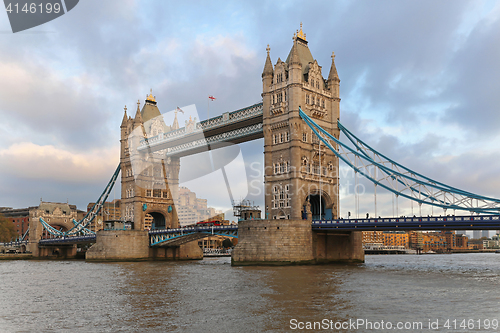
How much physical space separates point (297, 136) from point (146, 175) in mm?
37368

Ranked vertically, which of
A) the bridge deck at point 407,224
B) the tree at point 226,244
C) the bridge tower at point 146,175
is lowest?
the tree at point 226,244

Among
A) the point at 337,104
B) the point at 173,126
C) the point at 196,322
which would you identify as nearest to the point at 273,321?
the point at 196,322

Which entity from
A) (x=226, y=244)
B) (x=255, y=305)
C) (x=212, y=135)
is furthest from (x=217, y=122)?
(x=226, y=244)

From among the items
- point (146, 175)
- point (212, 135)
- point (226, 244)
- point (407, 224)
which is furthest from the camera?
point (226, 244)

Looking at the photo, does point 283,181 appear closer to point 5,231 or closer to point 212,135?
point 212,135

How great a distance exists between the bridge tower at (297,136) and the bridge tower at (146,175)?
31.4m

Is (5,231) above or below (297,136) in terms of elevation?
below

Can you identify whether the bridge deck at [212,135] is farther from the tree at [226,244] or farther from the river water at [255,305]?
the tree at [226,244]

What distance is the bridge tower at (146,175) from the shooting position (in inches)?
3339

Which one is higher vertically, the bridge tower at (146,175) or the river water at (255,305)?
the bridge tower at (146,175)

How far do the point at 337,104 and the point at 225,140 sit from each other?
17138 millimetres

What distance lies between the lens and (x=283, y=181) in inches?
2327

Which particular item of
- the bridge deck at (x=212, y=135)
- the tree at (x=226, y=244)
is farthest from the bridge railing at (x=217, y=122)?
the tree at (x=226, y=244)

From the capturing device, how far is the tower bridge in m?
50.9
